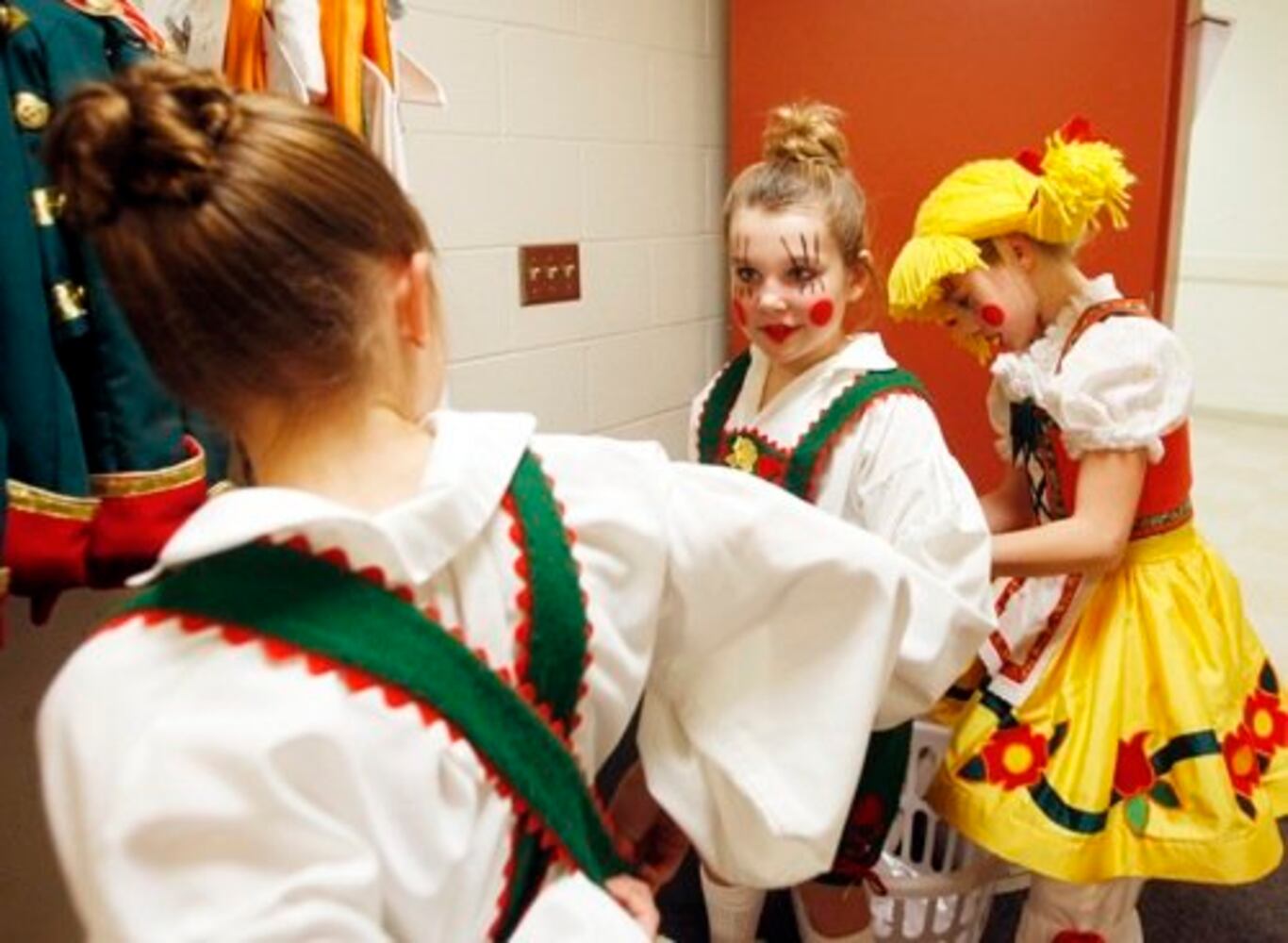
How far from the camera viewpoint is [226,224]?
0.59 meters

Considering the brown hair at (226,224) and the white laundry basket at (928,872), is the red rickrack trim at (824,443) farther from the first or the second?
the brown hair at (226,224)

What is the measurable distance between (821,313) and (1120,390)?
0.36 metres

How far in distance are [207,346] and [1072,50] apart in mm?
1646

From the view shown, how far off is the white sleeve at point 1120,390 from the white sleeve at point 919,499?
0.15 meters

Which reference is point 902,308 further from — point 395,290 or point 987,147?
point 395,290

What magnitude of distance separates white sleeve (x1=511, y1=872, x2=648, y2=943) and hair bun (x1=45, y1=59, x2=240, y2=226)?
484 millimetres

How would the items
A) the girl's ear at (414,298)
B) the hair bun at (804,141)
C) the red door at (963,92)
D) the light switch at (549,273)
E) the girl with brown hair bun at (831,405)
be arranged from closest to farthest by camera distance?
the girl's ear at (414,298), the girl with brown hair bun at (831,405), the hair bun at (804,141), the red door at (963,92), the light switch at (549,273)

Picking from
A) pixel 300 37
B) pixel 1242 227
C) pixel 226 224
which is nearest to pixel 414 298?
pixel 226 224

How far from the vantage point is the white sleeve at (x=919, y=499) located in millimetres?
1124

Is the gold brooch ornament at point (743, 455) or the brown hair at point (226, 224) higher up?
the brown hair at point (226, 224)

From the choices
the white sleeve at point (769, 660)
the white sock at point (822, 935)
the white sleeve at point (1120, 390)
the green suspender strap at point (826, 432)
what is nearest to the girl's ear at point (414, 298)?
the white sleeve at point (769, 660)

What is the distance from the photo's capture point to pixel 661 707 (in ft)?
2.89

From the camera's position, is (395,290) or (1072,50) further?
(1072,50)

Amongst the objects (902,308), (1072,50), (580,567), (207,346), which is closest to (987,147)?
(1072,50)
